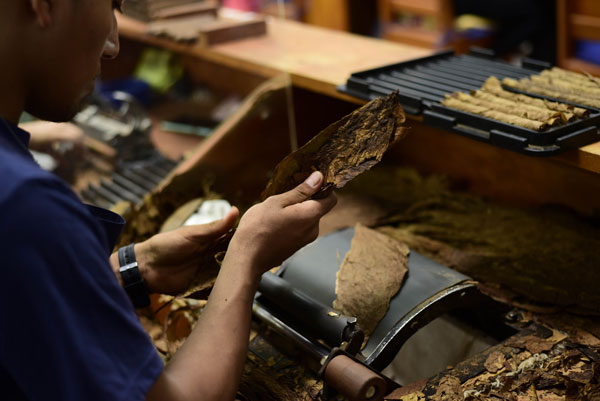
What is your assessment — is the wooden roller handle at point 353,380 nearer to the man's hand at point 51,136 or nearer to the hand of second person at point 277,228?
the hand of second person at point 277,228

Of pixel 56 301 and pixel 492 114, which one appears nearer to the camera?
pixel 56 301

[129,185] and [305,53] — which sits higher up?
[305,53]

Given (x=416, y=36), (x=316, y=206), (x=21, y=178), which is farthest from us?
(x=416, y=36)

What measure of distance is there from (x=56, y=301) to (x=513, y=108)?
941mm

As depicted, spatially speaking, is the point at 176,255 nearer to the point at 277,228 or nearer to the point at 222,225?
the point at 222,225

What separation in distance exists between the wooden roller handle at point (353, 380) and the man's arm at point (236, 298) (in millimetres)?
160

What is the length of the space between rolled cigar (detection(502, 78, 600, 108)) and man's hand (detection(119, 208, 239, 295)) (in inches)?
27.9

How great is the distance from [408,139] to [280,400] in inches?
42.7

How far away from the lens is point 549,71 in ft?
4.88

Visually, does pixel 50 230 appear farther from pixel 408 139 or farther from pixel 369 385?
pixel 408 139

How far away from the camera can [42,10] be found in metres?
0.80

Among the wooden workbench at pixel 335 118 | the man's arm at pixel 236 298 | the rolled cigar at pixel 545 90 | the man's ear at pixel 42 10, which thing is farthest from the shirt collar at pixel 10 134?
the rolled cigar at pixel 545 90

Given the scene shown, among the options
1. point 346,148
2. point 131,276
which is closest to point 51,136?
point 131,276

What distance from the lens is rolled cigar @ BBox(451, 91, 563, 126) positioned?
1165 millimetres
